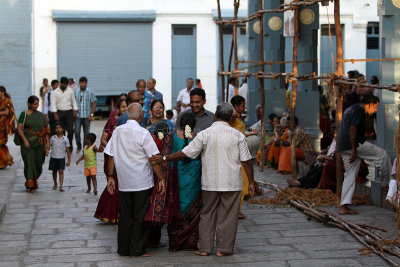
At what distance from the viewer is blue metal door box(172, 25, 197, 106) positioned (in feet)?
83.7

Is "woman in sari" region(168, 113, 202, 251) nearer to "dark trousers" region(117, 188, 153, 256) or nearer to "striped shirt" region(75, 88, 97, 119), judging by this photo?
A: "dark trousers" region(117, 188, 153, 256)

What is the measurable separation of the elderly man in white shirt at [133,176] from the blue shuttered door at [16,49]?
59.6ft

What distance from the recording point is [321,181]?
35.1 ft

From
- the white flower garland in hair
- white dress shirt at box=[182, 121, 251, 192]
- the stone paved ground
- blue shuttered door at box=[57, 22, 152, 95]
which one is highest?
blue shuttered door at box=[57, 22, 152, 95]

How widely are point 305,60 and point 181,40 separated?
11.5 metres

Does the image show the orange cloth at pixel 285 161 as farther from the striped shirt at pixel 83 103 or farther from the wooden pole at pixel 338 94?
the striped shirt at pixel 83 103

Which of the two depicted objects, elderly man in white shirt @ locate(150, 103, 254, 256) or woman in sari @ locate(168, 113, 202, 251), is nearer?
elderly man in white shirt @ locate(150, 103, 254, 256)

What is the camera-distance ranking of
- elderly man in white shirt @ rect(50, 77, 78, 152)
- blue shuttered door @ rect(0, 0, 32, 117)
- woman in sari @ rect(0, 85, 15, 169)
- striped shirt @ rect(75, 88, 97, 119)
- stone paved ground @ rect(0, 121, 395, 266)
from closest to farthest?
stone paved ground @ rect(0, 121, 395, 266)
woman in sari @ rect(0, 85, 15, 169)
elderly man in white shirt @ rect(50, 77, 78, 152)
striped shirt @ rect(75, 88, 97, 119)
blue shuttered door @ rect(0, 0, 32, 117)

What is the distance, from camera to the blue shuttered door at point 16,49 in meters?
24.5

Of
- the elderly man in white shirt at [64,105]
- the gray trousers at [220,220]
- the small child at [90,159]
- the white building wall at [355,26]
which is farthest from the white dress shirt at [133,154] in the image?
the white building wall at [355,26]

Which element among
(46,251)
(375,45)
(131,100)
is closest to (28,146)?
(131,100)

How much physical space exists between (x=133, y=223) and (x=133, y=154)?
2.38 ft

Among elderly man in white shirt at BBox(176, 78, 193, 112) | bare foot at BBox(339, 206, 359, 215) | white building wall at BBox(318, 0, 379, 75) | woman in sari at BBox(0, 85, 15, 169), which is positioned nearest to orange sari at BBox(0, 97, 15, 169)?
woman in sari at BBox(0, 85, 15, 169)

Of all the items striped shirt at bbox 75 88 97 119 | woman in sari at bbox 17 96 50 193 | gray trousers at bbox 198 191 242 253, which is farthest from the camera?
striped shirt at bbox 75 88 97 119
